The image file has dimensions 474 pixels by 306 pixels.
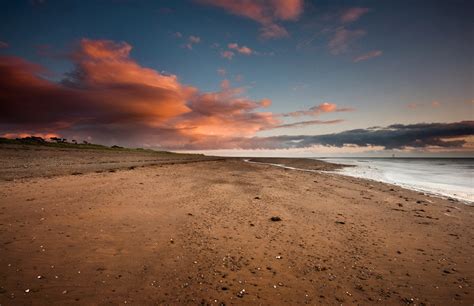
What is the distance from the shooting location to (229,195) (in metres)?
12.8

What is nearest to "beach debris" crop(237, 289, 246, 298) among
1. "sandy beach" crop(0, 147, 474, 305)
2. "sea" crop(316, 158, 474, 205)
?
"sandy beach" crop(0, 147, 474, 305)

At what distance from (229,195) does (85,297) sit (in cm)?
885

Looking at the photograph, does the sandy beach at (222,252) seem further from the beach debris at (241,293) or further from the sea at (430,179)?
the sea at (430,179)

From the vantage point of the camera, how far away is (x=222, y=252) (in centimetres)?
615

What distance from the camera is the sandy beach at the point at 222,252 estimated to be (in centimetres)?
455

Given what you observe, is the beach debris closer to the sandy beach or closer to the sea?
the sandy beach

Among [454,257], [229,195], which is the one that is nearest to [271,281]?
[454,257]

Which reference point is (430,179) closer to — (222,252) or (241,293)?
(222,252)

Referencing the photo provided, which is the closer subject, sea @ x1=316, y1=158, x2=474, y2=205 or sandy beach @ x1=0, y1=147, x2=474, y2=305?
sandy beach @ x1=0, y1=147, x2=474, y2=305

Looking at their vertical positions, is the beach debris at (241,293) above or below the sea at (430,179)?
above

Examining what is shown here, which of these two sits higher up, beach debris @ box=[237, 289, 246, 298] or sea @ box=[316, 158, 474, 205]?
beach debris @ box=[237, 289, 246, 298]

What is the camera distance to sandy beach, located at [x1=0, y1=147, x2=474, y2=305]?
4.55m

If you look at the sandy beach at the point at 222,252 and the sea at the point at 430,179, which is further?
the sea at the point at 430,179

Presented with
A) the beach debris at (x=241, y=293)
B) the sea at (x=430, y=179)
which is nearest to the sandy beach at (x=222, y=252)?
the beach debris at (x=241, y=293)
